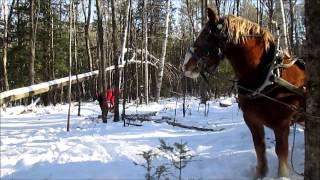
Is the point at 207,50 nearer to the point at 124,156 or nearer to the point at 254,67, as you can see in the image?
the point at 254,67

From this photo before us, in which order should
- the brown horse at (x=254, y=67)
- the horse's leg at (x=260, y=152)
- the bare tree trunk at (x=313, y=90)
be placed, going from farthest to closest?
1. the horse's leg at (x=260, y=152)
2. the brown horse at (x=254, y=67)
3. the bare tree trunk at (x=313, y=90)

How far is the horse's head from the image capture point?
4.92m

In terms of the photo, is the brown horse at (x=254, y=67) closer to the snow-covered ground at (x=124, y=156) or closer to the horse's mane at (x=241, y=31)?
the horse's mane at (x=241, y=31)

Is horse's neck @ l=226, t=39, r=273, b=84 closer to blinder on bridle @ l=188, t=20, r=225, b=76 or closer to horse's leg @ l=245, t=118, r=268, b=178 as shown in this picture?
blinder on bridle @ l=188, t=20, r=225, b=76

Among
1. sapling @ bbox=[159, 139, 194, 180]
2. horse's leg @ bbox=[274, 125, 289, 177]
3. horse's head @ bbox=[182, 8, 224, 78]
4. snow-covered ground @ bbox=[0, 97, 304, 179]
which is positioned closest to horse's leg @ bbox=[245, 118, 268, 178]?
snow-covered ground @ bbox=[0, 97, 304, 179]

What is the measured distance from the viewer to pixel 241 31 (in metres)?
4.96

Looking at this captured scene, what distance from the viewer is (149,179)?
4949 millimetres

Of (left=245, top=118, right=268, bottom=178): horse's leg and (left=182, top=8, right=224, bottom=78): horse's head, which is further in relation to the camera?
(left=245, top=118, right=268, bottom=178): horse's leg

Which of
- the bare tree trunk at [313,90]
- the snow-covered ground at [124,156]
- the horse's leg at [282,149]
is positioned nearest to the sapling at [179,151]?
the snow-covered ground at [124,156]

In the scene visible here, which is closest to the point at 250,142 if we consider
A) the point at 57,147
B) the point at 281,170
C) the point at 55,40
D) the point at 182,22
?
the point at 281,170

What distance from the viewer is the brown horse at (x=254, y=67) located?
473 centimetres

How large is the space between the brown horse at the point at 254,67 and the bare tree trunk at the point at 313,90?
1279 millimetres

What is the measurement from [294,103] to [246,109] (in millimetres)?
517

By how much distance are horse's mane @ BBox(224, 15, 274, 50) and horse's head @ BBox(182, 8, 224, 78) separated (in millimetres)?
90
